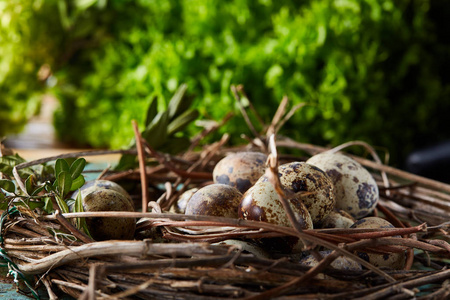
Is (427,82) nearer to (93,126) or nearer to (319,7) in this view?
(319,7)

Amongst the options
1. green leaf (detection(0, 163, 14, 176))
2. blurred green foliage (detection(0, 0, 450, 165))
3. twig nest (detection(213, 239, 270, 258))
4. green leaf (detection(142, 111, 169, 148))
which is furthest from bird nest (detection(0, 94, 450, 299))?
blurred green foliage (detection(0, 0, 450, 165))

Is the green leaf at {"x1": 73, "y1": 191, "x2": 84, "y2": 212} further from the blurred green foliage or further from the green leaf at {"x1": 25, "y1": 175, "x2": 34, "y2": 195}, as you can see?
the blurred green foliage

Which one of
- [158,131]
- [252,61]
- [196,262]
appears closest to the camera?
[196,262]

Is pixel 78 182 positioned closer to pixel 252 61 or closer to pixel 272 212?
pixel 272 212

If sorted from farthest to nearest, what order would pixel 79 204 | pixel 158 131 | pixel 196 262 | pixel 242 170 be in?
pixel 158 131 → pixel 242 170 → pixel 79 204 → pixel 196 262

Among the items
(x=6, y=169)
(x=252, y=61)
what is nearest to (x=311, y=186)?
(x=6, y=169)

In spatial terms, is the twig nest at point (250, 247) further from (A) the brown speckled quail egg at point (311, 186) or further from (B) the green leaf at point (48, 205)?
(B) the green leaf at point (48, 205)
